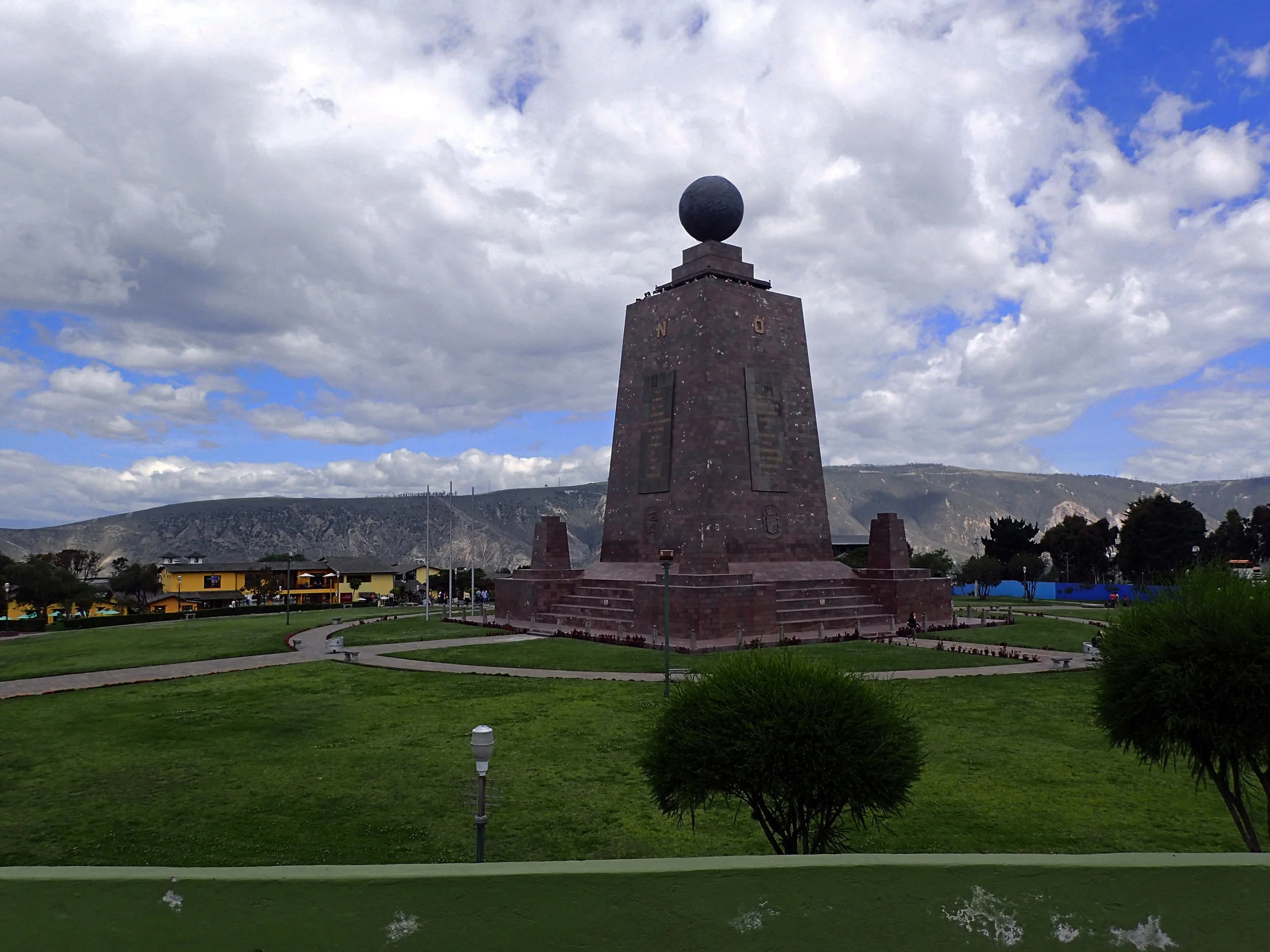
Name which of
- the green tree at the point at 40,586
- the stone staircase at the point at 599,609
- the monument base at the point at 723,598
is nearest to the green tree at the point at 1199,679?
the monument base at the point at 723,598

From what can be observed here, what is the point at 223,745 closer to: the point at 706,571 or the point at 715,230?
the point at 706,571

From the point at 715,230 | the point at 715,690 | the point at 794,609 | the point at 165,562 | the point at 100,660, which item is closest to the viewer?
the point at 715,690

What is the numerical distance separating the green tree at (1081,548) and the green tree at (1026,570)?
7.54 meters

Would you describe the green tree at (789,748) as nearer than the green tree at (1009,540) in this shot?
Yes

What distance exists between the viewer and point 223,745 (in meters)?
15.7

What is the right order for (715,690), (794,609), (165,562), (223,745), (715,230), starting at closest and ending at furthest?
(715,690)
(223,745)
(794,609)
(715,230)
(165,562)

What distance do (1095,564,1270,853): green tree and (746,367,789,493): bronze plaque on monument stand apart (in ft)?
89.5

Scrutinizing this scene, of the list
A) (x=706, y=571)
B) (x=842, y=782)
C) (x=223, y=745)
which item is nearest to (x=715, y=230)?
(x=706, y=571)

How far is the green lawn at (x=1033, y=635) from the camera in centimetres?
3222

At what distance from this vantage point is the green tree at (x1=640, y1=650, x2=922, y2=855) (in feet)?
25.3

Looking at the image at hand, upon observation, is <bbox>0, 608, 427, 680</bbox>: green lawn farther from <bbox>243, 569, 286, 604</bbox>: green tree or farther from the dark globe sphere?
<bbox>243, 569, 286, 604</bbox>: green tree

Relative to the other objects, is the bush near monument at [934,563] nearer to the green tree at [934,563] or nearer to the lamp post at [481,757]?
the green tree at [934,563]

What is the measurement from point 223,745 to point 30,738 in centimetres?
475

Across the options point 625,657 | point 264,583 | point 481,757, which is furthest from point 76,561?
point 481,757
